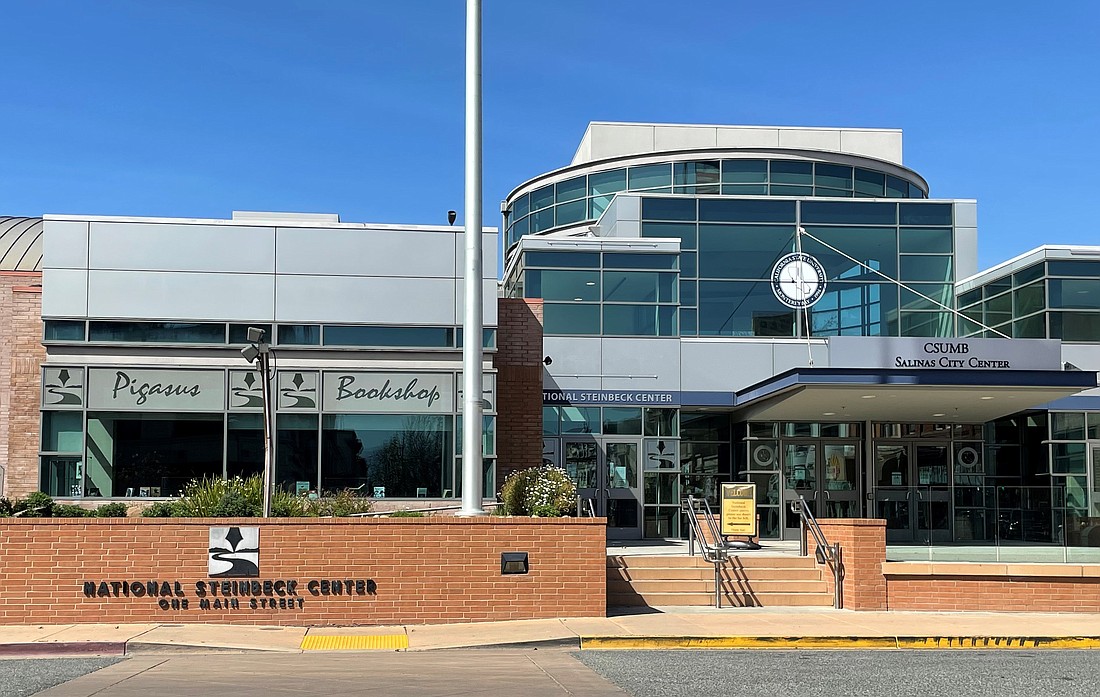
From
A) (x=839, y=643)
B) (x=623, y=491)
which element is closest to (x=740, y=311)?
(x=623, y=491)

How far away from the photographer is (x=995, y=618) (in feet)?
59.8

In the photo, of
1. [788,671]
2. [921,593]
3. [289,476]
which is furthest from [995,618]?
[289,476]

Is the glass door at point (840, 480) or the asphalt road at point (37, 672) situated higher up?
the glass door at point (840, 480)

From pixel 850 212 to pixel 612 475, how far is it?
371 inches

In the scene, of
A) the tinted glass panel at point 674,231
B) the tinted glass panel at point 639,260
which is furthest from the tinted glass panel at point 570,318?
the tinted glass panel at point 674,231

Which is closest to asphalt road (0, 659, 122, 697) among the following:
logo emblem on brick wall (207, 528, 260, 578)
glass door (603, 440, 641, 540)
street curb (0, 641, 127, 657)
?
street curb (0, 641, 127, 657)

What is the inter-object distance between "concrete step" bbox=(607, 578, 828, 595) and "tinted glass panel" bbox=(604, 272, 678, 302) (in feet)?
32.3

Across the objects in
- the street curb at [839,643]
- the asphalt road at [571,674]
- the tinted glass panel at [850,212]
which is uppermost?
the tinted glass panel at [850,212]

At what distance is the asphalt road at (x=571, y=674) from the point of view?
38.3 feet

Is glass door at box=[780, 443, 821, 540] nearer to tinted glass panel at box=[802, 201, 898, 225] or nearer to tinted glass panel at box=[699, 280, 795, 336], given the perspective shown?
tinted glass panel at box=[699, 280, 795, 336]

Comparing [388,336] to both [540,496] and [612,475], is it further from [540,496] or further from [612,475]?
[540,496]

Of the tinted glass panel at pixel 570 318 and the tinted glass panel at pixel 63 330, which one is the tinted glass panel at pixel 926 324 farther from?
the tinted glass panel at pixel 63 330

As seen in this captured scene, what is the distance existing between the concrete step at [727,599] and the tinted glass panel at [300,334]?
8.36 meters

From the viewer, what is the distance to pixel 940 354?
24.3 metres
